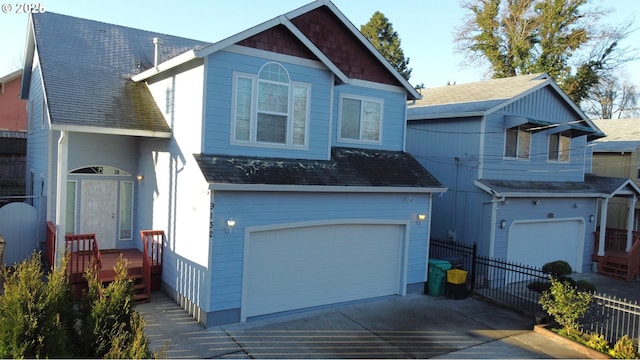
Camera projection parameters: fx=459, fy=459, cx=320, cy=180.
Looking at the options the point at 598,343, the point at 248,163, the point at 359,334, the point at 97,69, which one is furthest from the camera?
the point at 97,69

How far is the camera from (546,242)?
52.9ft

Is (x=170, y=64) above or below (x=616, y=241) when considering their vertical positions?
above

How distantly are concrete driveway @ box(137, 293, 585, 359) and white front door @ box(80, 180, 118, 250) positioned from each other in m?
2.69

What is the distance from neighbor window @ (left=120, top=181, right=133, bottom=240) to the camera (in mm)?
12609

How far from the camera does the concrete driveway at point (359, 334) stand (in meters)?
8.31

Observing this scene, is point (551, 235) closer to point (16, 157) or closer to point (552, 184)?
point (552, 184)

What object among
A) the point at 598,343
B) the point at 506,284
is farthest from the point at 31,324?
the point at 506,284

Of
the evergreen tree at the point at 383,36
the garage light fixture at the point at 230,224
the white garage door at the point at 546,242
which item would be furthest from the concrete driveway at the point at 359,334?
the evergreen tree at the point at 383,36

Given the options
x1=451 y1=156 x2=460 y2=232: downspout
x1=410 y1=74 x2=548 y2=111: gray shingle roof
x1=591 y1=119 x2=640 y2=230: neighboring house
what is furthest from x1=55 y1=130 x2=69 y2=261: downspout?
x1=591 y1=119 x2=640 y2=230: neighboring house

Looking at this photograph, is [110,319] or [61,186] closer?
[110,319]

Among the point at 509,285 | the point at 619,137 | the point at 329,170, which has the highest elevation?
the point at 619,137

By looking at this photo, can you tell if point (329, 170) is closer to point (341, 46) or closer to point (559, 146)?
point (341, 46)

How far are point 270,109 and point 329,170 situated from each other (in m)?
2.03

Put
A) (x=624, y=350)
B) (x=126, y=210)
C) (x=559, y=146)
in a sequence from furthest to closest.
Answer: (x=559, y=146) → (x=126, y=210) → (x=624, y=350)
